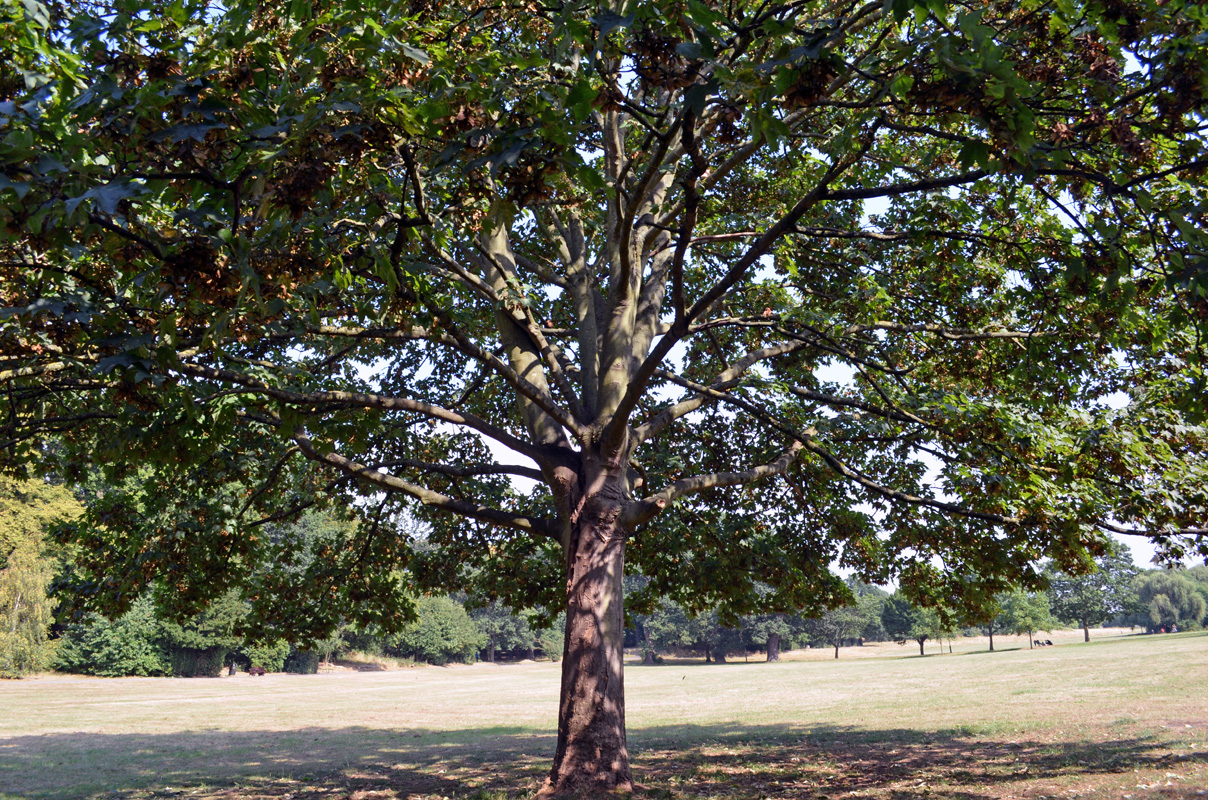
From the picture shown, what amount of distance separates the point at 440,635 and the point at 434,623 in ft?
7.54

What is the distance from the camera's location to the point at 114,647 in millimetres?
46500

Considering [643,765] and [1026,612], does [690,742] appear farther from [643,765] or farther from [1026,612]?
[1026,612]

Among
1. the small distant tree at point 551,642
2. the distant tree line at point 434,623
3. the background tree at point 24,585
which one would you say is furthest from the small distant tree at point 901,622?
the background tree at point 24,585

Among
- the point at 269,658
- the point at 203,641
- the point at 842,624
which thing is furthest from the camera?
the point at 842,624

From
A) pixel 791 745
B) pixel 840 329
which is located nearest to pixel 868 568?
pixel 791 745

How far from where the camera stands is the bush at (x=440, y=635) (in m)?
72.8

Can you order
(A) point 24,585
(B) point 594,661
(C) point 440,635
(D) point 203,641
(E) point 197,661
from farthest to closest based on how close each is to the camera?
(C) point 440,635 → (E) point 197,661 → (D) point 203,641 → (A) point 24,585 → (B) point 594,661

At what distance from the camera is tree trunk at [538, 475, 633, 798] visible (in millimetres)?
7406

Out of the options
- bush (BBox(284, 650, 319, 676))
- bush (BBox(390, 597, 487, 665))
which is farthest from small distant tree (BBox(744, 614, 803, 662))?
bush (BBox(284, 650, 319, 676))

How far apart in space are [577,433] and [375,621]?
692 cm

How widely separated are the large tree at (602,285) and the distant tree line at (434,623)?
1.58 meters

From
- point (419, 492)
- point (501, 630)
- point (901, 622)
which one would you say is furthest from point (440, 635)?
point (419, 492)

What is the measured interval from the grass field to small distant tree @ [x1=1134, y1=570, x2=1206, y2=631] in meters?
89.7

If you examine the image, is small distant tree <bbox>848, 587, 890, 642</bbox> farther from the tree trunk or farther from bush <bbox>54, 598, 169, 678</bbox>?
the tree trunk
